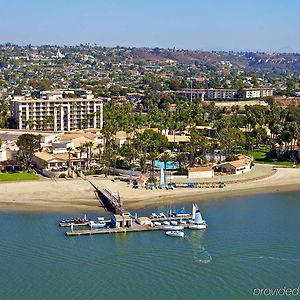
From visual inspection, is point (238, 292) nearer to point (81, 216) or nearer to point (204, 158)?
point (81, 216)

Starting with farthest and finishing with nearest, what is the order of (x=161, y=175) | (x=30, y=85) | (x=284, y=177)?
(x=30, y=85) < (x=284, y=177) < (x=161, y=175)

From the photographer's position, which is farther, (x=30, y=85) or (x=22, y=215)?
(x=30, y=85)

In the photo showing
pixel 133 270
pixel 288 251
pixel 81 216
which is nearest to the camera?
pixel 133 270

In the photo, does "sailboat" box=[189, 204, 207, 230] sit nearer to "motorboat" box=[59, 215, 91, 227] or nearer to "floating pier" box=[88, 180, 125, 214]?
"floating pier" box=[88, 180, 125, 214]

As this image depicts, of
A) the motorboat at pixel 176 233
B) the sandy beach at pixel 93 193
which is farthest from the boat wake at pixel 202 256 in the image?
the sandy beach at pixel 93 193

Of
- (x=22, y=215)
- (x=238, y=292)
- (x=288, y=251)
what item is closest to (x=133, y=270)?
A: (x=238, y=292)

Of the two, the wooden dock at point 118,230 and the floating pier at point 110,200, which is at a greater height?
the floating pier at point 110,200

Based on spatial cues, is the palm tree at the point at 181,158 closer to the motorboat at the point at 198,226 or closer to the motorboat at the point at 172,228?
the motorboat at the point at 198,226

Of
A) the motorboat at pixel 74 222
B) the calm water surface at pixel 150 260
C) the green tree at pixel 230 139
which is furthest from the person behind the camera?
the green tree at pixel 230 139
